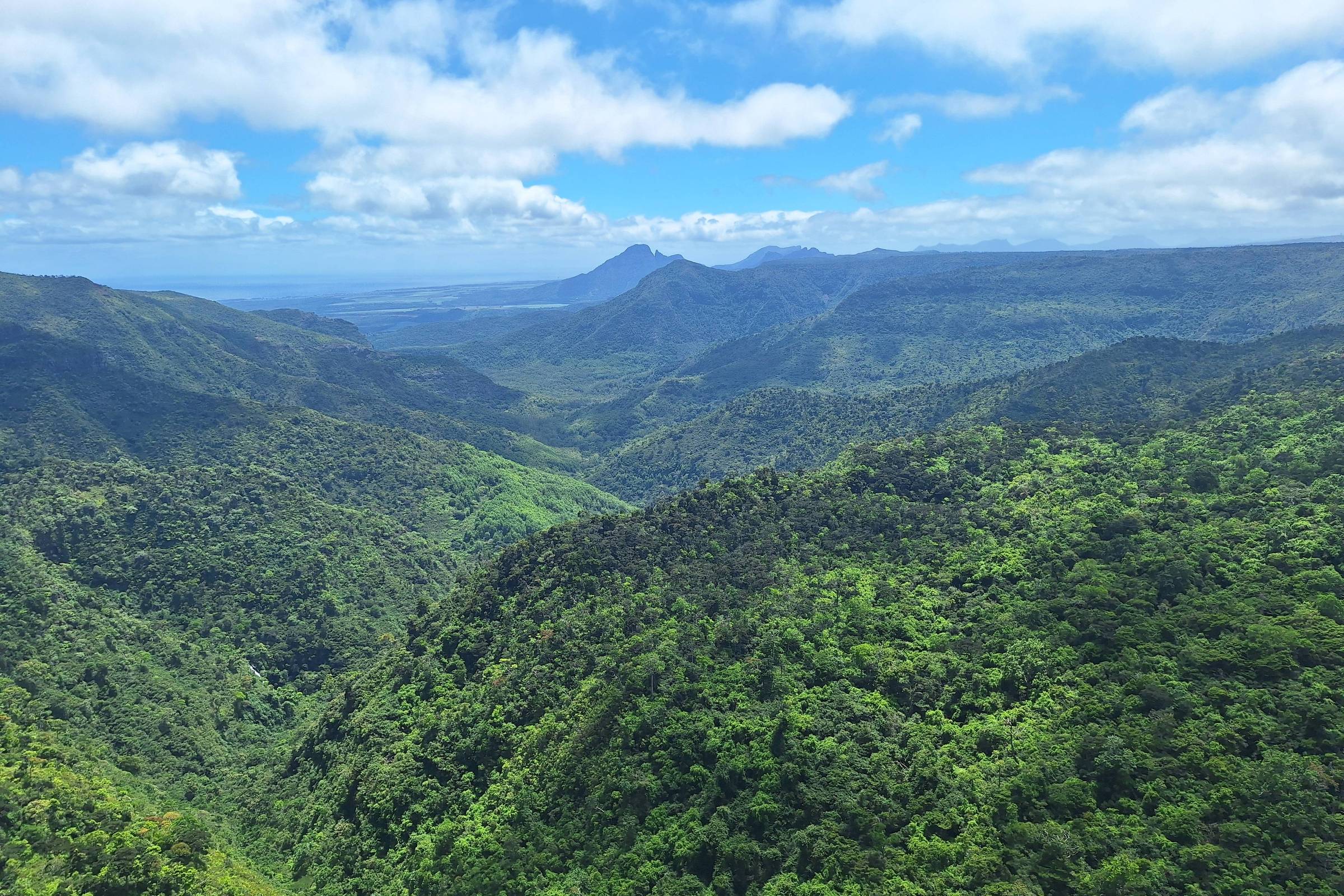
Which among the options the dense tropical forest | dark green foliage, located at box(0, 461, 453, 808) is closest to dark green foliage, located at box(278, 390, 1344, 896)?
the dense tropical forest

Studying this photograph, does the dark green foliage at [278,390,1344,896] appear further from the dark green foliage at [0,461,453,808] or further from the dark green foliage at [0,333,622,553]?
the dark green foliage at [0,333,622,553]

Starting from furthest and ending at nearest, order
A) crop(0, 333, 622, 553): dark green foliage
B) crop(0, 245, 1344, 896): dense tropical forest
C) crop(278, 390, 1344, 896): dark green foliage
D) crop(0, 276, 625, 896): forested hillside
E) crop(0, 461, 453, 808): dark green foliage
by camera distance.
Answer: crop(0, 333, 622, 553): dark green foliage, crop(0, 461, 453, 808): dark green foliage, crop(0, 276, 625, 896): forested hillside, crop(0, 245, 1344, 896): dense tropical forest, crop(278, 390, 1344, 896): dark green foliage

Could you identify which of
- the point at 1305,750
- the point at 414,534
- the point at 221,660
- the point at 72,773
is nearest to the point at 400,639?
the point at 221,660

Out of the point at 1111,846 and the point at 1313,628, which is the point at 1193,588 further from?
the point at 1111,846

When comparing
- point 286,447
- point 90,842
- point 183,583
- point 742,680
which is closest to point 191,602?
point 183,583

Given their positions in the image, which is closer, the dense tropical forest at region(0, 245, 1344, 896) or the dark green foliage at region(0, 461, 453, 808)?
the dense tropical forest at region(0, 245, 1344, 896)

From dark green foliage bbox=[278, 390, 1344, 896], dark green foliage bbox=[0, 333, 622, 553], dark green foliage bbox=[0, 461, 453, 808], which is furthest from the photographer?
dark green foliage bbox=[0, 333, 622, 553]

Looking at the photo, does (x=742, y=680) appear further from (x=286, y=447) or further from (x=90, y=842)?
(x=286, y=447)
